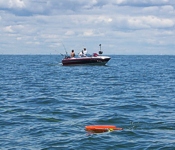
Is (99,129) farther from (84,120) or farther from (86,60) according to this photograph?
(86,60)

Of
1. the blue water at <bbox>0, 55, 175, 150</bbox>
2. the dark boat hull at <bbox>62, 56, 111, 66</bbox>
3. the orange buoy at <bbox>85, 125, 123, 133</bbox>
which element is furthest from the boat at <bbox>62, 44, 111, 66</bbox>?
the orange buoy at <bbox>85, 125, 123, 133</bbox>

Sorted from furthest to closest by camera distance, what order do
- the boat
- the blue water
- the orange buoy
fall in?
the boat < the orange buoy < the blue water

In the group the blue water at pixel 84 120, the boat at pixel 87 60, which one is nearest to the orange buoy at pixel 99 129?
the blue water at pixel 84 120

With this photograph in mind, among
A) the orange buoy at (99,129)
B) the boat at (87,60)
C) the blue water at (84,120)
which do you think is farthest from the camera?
the boat at (87,60)

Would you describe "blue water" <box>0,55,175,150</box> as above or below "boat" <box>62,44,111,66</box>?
below

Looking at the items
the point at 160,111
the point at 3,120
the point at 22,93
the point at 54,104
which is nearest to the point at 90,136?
the point at 3,120

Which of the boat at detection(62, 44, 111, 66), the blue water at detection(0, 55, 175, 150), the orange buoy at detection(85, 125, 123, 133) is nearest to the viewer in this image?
the blue water at detection(0, 55, 175, 150)

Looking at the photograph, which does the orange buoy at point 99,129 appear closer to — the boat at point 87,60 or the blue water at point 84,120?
the blue water at point 84,120

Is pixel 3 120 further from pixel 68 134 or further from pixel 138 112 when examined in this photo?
pixel 138 112

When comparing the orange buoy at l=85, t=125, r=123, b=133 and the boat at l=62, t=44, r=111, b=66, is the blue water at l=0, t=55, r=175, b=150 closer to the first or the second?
the orange buoy at l=85, t=125, r=123, b=133

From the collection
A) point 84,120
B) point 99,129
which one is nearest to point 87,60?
point 84,120

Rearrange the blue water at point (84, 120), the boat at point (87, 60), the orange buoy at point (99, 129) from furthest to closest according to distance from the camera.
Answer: the boat at point (87, 60) → the orange buoy at point (99, 129) → the blue water at point (84, 120)

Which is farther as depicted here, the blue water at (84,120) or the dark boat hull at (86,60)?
the dark boat hull at (86,60)

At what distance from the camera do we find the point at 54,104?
2039cm
